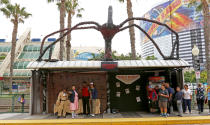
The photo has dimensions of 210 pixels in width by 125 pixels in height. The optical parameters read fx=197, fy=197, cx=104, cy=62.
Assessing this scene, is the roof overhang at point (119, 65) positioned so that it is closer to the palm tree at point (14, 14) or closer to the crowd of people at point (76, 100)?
the crowd of people at point (76, 100)

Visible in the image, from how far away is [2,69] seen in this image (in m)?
43.7

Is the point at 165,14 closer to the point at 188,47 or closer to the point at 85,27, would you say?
the point at 188,47

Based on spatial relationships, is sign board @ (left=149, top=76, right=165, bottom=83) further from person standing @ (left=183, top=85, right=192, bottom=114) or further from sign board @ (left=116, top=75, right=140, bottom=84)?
person standing @ (left=183, top=85, right=192, bottom=114)

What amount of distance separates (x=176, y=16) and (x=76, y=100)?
5811 inches

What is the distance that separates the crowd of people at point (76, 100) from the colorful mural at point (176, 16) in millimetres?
123243

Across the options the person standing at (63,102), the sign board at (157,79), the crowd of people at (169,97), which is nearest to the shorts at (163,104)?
the crowd of people at (169,97)

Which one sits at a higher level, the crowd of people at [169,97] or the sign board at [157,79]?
the sign board at [157,79]

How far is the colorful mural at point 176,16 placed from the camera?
131750mm

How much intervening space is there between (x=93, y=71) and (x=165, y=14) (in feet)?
510

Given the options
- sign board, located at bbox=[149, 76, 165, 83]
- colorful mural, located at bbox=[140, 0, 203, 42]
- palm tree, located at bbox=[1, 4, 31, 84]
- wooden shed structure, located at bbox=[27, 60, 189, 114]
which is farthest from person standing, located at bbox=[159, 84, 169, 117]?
colorful mural, located at bbox=[140, 0, 203, 42]

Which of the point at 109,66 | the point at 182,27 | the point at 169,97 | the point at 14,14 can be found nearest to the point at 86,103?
the point at 109,66

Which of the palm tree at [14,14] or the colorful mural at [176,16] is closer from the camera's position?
the palm tree at [14,14]

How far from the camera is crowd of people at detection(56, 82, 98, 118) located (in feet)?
33.5

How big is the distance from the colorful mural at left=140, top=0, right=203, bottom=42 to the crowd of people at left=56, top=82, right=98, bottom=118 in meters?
123
